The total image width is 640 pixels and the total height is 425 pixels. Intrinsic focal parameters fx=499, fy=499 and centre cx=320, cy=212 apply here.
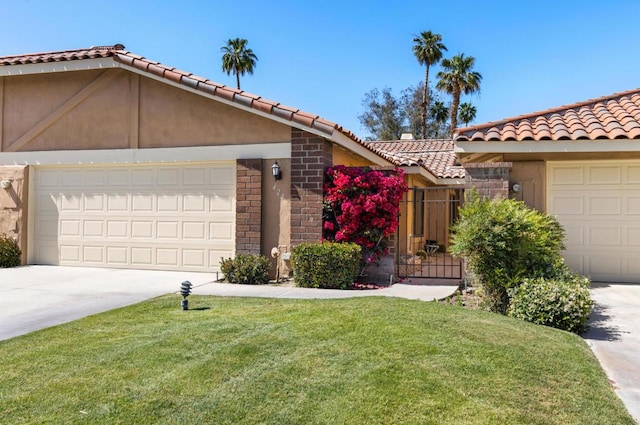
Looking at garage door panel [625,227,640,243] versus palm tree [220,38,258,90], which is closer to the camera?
garage door panel [625,227,640,243]

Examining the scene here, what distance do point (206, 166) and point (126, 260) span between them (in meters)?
3.19

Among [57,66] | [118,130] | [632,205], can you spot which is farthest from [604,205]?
[57,66]

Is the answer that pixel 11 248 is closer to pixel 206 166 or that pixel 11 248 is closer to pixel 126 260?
pixel 126 260

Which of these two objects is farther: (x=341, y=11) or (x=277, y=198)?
(x=341, y=11)

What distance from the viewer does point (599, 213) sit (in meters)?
10.5

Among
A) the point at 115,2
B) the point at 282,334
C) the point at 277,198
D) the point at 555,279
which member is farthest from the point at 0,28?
the point at 555,279

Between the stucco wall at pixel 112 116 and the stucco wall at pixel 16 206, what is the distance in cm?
71

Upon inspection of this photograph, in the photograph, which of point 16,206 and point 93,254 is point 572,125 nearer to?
point 93,254

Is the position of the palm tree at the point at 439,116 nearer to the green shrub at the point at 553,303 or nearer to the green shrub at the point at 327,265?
the green shrub at the point at 327,265

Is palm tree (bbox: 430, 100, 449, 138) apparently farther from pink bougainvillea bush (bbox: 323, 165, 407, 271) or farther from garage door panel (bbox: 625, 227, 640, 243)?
pink bougainvillea bush (bbox: 323, 165, 407, 271)

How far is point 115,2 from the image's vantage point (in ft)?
40.6

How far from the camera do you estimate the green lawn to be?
12.5 feet

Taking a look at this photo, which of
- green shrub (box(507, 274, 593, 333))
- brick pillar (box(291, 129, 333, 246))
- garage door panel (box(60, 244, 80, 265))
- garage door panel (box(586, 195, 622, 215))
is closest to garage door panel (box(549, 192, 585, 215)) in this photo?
garage door panel (box(586, 195, 622, 215))

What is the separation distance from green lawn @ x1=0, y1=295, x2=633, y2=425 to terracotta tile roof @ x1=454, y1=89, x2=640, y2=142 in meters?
4.99
